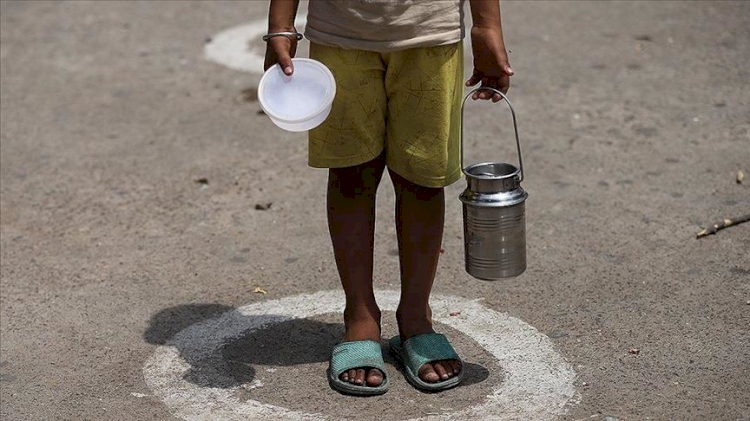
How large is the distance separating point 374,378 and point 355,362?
79mm

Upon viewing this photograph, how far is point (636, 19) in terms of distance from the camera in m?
7.11

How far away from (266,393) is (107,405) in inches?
18.8

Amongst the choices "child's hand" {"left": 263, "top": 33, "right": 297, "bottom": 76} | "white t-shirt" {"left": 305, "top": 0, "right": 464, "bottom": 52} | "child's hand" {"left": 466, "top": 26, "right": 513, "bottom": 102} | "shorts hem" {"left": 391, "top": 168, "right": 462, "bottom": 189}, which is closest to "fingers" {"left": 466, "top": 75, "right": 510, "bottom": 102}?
"child's hand" {"left": 466, "top": 26, "right": 513, "bottom": 102}

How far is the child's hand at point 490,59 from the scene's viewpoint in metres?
3.35

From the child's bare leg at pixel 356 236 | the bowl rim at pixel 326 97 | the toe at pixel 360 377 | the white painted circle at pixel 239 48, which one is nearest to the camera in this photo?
the bowl rim at pixel 326 97

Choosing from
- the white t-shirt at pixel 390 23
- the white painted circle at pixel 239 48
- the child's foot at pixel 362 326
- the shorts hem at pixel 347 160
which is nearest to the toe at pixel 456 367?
the child's foot at pixel 362 326

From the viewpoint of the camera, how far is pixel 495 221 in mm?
3396

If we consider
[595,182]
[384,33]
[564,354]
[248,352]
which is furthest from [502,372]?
[595,182]

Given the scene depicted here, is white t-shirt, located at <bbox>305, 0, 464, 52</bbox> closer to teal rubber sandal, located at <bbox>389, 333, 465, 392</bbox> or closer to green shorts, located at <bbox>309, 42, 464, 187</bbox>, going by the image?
green shorts, located at <bbox>309, 42, 464, 187</bbox>

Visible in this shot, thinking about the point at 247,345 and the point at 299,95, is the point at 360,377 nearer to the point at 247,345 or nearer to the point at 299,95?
the point at 247,345

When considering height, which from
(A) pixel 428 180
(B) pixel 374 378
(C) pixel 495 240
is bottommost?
(B) pixel 374 378

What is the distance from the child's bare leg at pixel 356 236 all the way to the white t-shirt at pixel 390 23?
41 cm

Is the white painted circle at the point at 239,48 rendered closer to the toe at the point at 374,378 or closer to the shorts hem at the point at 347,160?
the shorts hem at the point at 347,160

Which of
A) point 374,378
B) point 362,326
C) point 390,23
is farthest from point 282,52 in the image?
point 374,378
